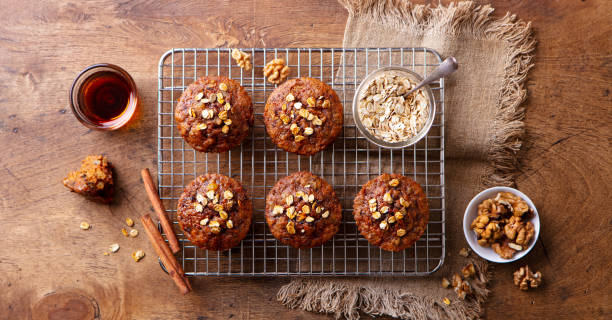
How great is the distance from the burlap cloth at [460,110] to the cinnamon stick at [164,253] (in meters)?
0.64

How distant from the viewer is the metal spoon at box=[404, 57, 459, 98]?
6.85 ft

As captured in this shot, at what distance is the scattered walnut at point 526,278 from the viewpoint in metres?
2.72

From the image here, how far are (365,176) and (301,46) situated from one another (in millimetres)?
974

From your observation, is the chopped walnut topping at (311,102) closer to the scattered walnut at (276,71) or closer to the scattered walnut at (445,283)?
the scattered walnut at (276,71)

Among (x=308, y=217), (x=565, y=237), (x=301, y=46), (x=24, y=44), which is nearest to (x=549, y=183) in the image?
(x=565, y=237)

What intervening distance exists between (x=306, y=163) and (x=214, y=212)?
0.67 metres

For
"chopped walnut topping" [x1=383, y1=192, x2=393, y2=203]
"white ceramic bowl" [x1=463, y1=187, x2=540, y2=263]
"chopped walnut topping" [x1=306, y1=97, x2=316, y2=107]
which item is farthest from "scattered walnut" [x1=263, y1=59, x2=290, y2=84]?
"white ceramic bowl" [x1=463, y1=187, x2=540, y2=263]

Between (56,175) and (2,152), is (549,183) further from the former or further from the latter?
(2,152)

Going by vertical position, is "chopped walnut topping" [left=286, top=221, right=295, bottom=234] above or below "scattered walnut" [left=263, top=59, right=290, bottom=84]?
below

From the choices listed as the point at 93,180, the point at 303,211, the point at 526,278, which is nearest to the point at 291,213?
the point at 303,211

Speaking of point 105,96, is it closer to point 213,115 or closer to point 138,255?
point 213,115

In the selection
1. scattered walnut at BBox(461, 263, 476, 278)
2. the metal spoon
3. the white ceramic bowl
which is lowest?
scattered walnut at BBox(461, 263, 476, 278)

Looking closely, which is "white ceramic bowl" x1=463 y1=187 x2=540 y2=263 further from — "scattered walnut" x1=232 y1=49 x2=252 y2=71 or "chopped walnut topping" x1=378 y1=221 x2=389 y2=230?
"scattered walnut" x1=232 y1=49 x2=252 y2=71

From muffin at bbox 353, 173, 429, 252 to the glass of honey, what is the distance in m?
1.59
